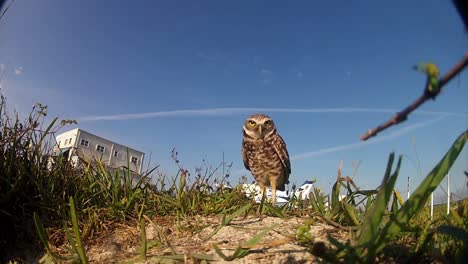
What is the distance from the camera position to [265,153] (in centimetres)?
516

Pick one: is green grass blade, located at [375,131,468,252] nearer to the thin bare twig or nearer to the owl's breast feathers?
the thin bare twig

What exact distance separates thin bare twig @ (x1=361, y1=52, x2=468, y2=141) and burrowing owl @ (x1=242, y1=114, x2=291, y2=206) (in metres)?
4.55

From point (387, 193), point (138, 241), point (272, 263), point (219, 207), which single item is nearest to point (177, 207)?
point (219, 207)

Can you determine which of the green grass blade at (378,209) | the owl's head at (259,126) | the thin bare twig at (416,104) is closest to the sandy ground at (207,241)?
the green grass blade at (378,209)

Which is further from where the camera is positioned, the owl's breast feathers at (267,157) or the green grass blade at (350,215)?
the owl's breast feathers at (267,157)

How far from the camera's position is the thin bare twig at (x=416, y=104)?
524mm

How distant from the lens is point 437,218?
7.48 ft

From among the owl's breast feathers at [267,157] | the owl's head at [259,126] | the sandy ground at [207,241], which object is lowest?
the sandy ground at [207,241]

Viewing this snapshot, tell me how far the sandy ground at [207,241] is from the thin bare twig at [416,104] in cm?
118

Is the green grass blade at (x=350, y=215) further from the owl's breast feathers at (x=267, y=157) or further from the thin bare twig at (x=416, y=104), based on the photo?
the owl's breast feathers at (x=267, y=157)

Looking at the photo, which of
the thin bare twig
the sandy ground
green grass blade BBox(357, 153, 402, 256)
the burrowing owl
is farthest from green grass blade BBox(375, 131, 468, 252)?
the burrowing owl

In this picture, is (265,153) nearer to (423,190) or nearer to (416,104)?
(423,190)

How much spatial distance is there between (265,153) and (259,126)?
1.33 feet

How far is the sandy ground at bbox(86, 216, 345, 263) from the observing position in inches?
70.2
